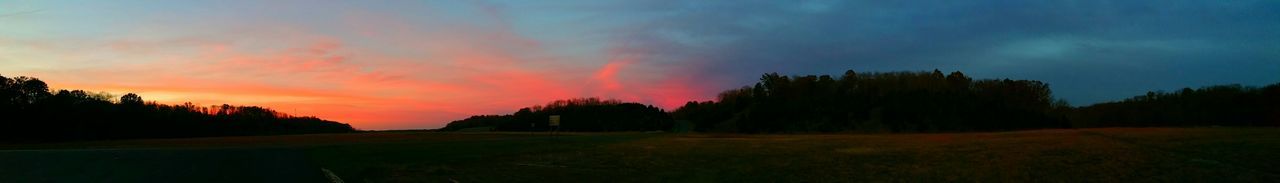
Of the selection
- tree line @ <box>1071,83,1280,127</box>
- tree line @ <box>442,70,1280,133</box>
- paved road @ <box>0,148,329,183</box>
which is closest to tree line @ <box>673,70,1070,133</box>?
tree line @ <box>442,70,1280,133</box>

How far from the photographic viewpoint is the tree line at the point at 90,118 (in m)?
87.9

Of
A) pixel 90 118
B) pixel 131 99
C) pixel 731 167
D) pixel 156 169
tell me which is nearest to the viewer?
pixel 156 169

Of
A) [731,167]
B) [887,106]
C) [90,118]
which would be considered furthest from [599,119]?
[731,167]

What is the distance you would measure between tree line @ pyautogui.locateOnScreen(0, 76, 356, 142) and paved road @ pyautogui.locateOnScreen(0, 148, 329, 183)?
82.2m

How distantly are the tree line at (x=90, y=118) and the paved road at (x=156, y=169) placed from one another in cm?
8223

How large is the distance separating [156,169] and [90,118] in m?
98.6

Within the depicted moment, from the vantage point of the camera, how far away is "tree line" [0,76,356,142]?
288 feet

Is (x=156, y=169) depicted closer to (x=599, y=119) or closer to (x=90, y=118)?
(x=90, y=118)

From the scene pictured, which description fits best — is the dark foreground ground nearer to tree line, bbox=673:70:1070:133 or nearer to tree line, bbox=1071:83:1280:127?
tree line, bbox=1071:83:1280:127

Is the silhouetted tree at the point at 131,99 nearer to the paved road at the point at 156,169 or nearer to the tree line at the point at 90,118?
the tree line at the point at 90,118

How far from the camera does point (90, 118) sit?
97.8 meters

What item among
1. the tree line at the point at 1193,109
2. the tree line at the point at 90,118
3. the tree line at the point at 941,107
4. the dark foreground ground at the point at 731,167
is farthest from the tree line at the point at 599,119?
the dark foreground ground at the point at 731,167

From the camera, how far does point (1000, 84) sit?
12425 cm

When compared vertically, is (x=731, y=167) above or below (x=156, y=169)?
below
